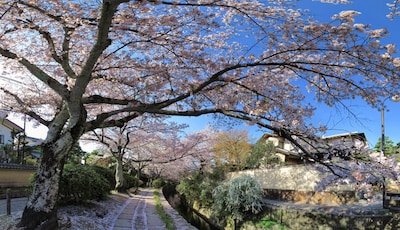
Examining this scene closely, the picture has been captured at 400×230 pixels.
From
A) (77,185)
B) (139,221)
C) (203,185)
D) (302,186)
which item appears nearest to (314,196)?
(302,186)

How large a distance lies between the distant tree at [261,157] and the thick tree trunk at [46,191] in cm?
1497

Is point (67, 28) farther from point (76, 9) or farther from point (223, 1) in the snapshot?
point (223, 1)

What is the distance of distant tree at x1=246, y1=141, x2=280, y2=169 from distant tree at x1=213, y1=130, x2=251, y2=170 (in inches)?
47.3

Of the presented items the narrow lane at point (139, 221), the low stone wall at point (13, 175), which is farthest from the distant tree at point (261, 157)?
the low stone wall at point (13, 175)

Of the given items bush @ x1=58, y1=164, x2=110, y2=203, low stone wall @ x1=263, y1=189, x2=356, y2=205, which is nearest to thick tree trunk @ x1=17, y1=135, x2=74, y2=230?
bush @ x1=58, y1=164, x2=110, y2=203

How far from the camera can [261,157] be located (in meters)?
19.6

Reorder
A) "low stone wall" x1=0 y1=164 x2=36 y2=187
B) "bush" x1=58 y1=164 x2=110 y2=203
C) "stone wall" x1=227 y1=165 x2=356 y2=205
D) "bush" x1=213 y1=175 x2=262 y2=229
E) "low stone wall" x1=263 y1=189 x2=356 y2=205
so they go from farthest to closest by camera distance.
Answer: "low stone wall" x1=0 y1=164 x2=36 y2=187 → "bush" x1=213 y1=175 x2=262 y2=229 → "stone wall" x1=227 y1=165 x2=356 y2=205 → "low stone wall" x1=263 y1=189 x2=356 y2=205 → "bush" x1=58 y1=164 x2=110 y2=203

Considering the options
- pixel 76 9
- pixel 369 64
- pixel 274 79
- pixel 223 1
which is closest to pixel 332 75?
pixel 369 64

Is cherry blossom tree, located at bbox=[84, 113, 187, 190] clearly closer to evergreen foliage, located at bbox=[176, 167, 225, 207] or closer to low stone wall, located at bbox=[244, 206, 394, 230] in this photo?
evergreen foliage, located at bbox=[176, 167, 225, 207]

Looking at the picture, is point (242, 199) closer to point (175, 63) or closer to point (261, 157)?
point (175, 63)

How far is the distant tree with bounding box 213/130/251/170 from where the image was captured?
2138 cm

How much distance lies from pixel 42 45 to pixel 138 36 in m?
3.06

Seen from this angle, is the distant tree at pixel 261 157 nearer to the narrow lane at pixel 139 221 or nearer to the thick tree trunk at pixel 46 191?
the narrow lane at pixel 139 221

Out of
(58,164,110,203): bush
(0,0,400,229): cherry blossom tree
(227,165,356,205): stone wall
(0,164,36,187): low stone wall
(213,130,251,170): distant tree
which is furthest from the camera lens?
(213,130,251,170): distant tree
